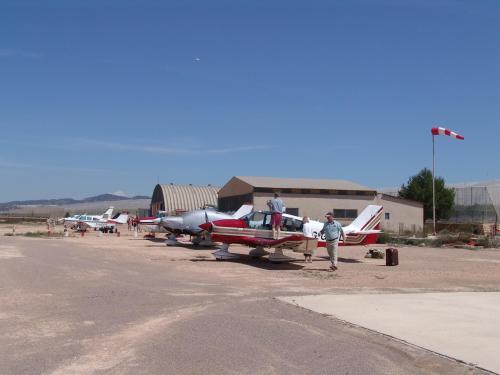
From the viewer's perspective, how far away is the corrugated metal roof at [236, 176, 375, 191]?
164 ft

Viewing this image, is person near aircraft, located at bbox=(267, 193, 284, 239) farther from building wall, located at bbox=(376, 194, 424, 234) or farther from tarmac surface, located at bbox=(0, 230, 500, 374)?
building wall, located at bbox=(376, 194, 424, 234)

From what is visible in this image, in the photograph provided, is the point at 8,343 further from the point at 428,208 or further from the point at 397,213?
the point at 428,208

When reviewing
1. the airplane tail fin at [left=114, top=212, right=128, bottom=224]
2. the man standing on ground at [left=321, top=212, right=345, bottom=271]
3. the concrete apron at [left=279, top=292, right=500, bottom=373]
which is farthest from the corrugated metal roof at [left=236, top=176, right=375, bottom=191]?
the concrete apron at [left=279, top=292, right=500, bottom=373]

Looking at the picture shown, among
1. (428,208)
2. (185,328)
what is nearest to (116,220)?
(428,208)

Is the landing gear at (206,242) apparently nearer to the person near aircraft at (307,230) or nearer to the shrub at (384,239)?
the person near aircraft at (307,230)

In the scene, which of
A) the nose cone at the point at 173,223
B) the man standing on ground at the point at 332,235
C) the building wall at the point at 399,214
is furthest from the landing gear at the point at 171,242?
the building wall at the point at 399,214

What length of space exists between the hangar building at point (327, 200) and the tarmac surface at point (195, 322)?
102 feet

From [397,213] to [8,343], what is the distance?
155ft

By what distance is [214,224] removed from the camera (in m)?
20.6

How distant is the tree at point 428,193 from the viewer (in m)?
67.6

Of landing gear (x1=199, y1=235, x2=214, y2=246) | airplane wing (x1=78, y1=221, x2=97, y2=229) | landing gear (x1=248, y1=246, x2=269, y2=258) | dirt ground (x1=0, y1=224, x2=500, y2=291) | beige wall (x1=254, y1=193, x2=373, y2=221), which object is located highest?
beige wall (x1=254, y1=193, x2=373, y2=221)

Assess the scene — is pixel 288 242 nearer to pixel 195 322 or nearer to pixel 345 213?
pixel 195 322

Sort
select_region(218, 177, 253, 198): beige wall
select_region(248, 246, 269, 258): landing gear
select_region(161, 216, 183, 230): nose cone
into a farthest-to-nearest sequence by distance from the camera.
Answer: select_region(218, 177, 253, 198): beige wall
select_region(161, 216, 183, 230): nose cone
select_region(248, 246, 269, 258): landing gear

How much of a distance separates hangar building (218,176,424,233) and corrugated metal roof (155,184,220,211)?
1814 cm
